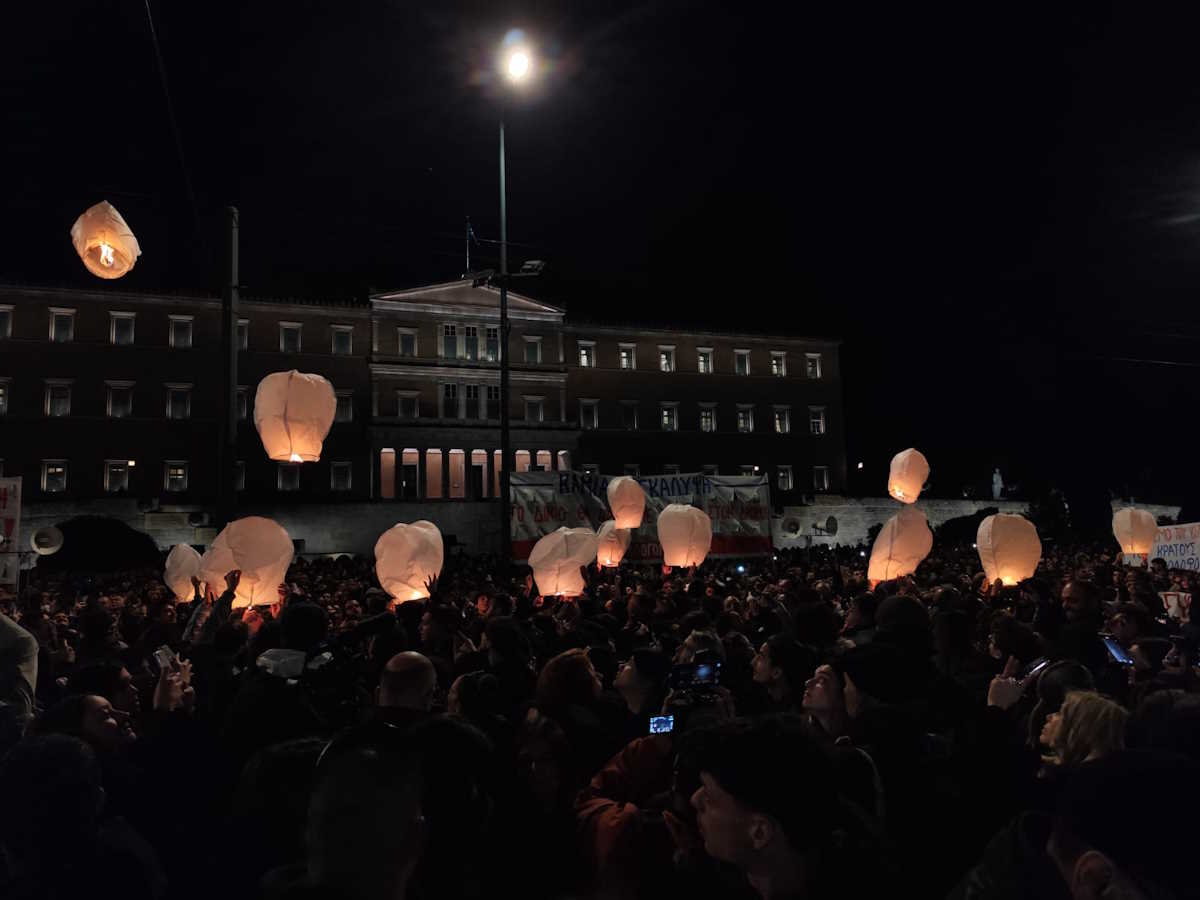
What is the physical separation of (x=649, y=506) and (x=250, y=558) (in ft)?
40.1

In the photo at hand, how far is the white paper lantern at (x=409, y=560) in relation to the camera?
32.7 ft

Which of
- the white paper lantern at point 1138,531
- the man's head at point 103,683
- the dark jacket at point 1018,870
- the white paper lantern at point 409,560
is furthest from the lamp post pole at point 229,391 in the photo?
the white paper lantern at point 1138,531

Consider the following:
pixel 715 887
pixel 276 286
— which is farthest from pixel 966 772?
A: pixel 276 286

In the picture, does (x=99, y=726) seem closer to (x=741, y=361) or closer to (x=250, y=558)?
(x=250, y=558)

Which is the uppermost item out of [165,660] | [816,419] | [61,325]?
[61,325]

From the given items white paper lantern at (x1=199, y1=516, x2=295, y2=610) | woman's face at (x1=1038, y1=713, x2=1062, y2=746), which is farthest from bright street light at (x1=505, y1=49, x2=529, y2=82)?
woman's face at (x1=1038, y1=713, x2=1062, y2=746)

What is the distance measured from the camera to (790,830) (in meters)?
1.94

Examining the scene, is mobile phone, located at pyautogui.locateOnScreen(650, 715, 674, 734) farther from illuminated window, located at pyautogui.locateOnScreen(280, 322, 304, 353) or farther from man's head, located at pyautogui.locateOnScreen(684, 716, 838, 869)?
illuminated window, located at pyautogui.locateOnScreen(280, 322, 304, 353)

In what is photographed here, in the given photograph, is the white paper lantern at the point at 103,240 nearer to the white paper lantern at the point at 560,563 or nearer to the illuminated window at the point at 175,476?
the white paper lantern at the point at 560,563

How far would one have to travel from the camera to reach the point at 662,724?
3.55 m

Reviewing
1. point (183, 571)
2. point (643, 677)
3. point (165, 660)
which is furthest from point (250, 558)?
point (643, 677)

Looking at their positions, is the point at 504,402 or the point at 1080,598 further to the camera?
the point at 504,402

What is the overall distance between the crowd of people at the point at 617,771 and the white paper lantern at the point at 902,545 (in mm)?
6802

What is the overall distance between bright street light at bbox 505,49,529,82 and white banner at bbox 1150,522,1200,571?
1330 cm
